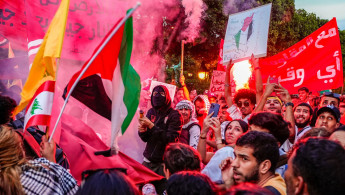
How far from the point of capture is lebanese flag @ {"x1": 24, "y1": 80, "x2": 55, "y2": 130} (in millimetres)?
3066

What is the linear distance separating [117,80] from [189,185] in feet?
4.69

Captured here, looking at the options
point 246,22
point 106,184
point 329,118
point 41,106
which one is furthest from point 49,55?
point 246,22

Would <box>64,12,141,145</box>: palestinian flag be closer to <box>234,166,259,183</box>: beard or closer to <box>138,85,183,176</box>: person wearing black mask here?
<box>138,85,183,176</box>: person wearing black mask

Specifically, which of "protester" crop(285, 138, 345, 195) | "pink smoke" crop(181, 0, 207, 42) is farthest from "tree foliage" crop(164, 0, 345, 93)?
"protester" crop(285, 138, 345, 195)

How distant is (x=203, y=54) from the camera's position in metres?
20.4

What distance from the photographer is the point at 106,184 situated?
183cm

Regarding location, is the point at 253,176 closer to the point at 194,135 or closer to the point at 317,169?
the point at 317,169

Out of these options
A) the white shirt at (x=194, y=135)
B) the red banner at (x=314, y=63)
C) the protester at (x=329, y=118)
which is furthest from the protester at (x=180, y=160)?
the red banner at (x=314, y=63)

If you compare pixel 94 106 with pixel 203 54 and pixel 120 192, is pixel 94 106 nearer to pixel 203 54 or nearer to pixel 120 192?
pixel 120 192

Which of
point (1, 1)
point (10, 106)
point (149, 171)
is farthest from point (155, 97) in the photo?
point (1, 1)

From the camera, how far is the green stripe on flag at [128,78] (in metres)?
A: 3.13

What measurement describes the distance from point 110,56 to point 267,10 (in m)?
4.14

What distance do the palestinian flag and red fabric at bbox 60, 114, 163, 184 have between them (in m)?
0.62

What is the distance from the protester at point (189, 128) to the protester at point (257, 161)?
2160mm
